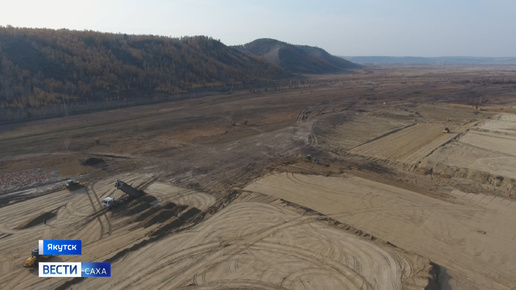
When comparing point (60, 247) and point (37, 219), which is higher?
point (37, 219)

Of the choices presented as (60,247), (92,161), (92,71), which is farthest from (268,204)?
(92,71)

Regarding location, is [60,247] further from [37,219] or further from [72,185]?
[72,185]

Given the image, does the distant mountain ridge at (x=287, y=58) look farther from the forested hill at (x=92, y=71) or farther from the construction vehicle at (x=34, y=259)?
the construction vehicle at (x=34, y=259)

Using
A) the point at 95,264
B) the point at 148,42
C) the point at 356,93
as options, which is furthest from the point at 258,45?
the point at 95,264

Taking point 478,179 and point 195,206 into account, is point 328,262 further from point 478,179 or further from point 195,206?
point 478,179

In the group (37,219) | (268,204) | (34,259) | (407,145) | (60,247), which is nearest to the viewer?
(34,259)

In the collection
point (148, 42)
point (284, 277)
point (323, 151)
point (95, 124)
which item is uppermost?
point (148, 42)
